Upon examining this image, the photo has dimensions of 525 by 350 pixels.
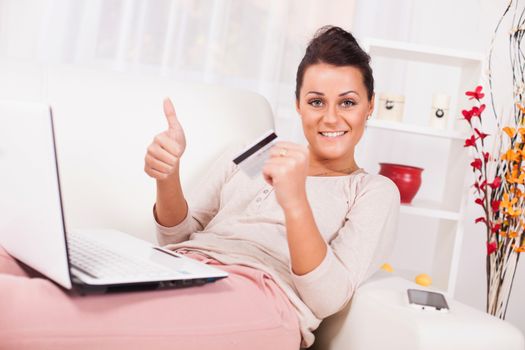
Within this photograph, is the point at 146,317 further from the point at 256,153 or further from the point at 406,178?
the point at 406,178

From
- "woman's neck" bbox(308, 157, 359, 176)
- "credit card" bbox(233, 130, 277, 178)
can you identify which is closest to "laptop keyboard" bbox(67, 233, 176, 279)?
"credit card" bbox(233, 130, 277, 178)

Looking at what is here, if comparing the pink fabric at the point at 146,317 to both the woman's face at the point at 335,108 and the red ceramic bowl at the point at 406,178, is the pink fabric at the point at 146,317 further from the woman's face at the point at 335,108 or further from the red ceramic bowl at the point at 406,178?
the red ceramic bowl at the point at 406,178

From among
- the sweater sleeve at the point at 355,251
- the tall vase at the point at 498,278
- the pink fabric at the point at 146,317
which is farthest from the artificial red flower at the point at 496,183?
the pink fabric at the point at 146,317

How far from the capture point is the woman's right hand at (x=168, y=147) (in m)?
1.26

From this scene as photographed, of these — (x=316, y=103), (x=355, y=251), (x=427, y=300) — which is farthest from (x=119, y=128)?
(x=427, y=300)

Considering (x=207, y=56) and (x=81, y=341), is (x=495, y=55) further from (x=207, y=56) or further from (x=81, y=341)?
(x=81, y=341)

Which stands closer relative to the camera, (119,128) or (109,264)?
(109,264)

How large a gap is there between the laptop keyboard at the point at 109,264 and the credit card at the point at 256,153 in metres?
0.22

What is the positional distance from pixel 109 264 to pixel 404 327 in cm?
47

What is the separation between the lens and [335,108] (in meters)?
1.46

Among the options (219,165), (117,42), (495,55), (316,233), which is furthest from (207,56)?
(316,233)

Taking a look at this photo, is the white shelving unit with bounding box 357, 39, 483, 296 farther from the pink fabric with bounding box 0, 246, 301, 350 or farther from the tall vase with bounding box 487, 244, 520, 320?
the pink fabric with bounding box 0, 246, 301, 350

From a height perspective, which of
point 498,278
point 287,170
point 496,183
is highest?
A: point 287,170

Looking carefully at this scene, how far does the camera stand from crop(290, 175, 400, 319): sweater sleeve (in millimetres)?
1096
